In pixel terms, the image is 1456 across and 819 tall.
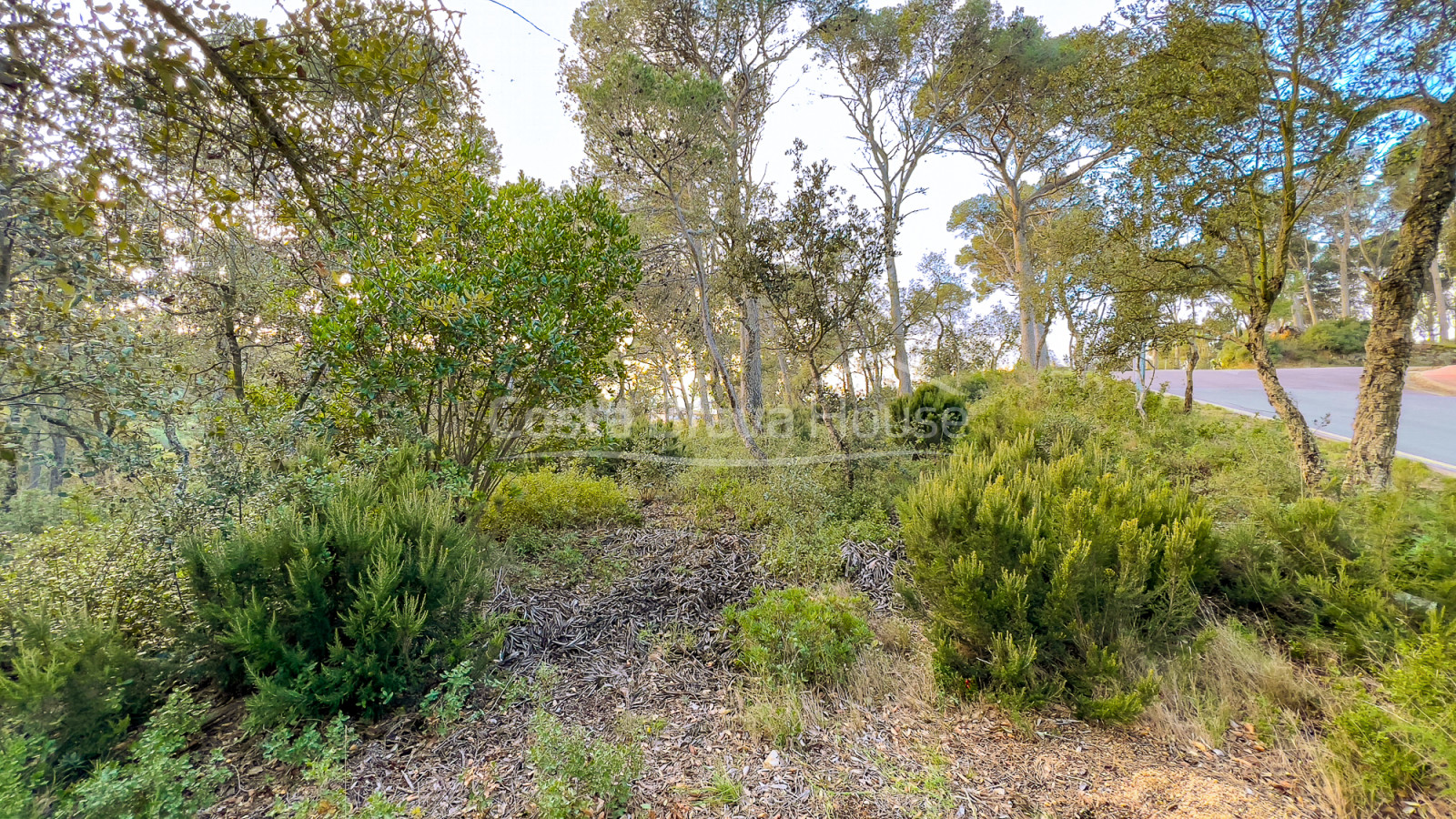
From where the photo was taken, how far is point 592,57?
8.32 m

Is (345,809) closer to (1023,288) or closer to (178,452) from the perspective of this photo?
(178,452)

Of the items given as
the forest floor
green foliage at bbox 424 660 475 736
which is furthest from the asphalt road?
green foliage at bbox 424 660 475 736

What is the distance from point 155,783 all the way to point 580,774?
54.7 inches

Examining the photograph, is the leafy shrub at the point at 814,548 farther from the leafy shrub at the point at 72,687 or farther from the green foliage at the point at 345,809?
the leafy shrub at the point at 72,687

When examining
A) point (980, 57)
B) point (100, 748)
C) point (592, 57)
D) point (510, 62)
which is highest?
point (980, 57)

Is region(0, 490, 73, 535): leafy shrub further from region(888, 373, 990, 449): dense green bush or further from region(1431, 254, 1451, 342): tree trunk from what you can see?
region(1431, 254, 1451, 342): tree trunk

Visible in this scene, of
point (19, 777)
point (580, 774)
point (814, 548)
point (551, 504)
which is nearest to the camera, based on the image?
point (19, 777)

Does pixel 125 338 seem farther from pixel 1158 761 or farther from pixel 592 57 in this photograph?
pixel 592 57

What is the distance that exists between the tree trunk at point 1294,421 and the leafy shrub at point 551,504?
244 inches

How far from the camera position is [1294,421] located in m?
4.46

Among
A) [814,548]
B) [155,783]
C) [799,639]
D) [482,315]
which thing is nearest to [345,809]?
[155,783]

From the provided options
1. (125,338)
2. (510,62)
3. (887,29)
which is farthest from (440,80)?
(887,29)

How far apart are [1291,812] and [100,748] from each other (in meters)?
4.53

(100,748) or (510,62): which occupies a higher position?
(510,62)
